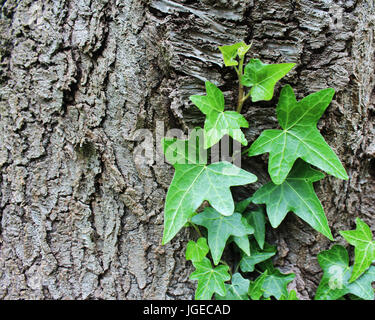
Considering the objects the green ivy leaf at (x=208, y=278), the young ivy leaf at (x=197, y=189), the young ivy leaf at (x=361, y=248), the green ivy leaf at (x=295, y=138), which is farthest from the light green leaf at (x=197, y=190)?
the young ivy leaf at (x=361, y=248)

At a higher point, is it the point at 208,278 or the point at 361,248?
the point at 361,248

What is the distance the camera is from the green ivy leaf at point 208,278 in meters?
0.85

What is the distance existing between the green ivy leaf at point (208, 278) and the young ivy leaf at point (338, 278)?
0.36 meters

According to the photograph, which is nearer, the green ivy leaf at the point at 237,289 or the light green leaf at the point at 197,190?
the light green leaf at the point at 197,190

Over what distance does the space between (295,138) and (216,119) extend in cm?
26

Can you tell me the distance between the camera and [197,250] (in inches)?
34.9

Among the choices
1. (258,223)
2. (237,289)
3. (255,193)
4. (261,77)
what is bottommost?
(237,289)

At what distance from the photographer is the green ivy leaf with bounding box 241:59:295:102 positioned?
0.76 metres

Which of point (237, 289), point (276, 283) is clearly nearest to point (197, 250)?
point (237, 289)

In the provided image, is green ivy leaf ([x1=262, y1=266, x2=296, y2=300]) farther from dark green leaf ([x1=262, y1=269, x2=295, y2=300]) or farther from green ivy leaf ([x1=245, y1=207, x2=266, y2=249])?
green ivy leaf ([x1=245, y1=207, x2=266, y2=249])

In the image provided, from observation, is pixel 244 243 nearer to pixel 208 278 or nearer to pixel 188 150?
pixel 208 278

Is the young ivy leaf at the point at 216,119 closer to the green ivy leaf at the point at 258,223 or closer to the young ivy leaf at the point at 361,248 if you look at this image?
the green ivy leaf at the point at 258,223

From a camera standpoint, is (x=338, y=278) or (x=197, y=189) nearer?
(x=197, y=189)

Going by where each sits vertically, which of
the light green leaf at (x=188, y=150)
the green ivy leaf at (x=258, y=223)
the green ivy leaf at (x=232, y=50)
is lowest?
the green ivy leaf at (x=258, y=223)
